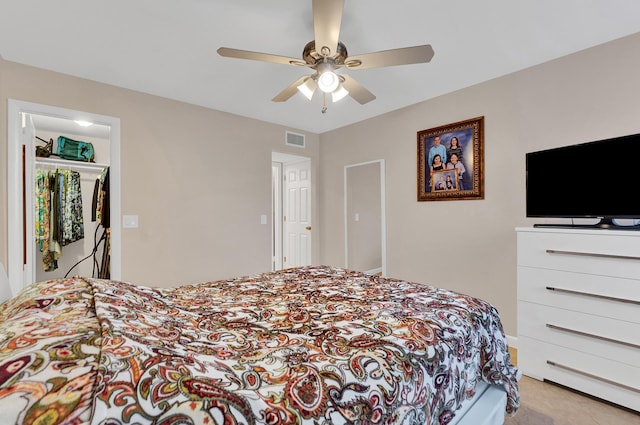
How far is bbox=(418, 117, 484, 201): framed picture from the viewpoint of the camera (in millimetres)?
2861

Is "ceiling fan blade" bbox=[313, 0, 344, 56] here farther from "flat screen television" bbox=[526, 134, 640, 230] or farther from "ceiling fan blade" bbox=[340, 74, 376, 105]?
"flat screen television" bbox=[526, 134, 640, 230]

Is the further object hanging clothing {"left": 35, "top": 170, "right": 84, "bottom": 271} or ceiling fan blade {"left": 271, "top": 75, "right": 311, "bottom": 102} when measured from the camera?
hanging clothing {"left": 35, "top": 170, "right": 84, "bottom": 271}

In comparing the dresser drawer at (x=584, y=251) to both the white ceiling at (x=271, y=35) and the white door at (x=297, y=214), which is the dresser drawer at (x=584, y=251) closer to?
the white ceiling at (x=271, y=35)

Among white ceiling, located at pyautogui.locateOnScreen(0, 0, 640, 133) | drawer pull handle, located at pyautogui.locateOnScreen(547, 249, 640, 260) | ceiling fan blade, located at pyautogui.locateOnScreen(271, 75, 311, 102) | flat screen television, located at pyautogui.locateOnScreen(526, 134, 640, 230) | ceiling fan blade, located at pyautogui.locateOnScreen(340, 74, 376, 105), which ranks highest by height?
white ceiling, located at pyautogui.locateOnScreen(0, 0, 640, 133)

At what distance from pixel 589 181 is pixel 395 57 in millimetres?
1558

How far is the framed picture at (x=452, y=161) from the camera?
9.39ft

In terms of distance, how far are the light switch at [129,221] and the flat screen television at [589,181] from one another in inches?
139

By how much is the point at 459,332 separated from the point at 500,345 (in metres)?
0.42

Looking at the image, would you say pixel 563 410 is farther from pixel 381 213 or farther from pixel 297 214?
pixel 297 214

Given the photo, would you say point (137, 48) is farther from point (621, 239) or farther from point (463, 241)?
point (621, 239)

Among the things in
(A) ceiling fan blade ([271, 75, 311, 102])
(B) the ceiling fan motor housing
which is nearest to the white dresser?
(B) the ceiling fan motor housing

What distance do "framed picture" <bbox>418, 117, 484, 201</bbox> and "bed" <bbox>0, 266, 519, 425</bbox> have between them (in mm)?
1801

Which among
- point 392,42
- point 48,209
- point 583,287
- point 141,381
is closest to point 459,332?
point 141,381

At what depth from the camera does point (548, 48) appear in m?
2.25
